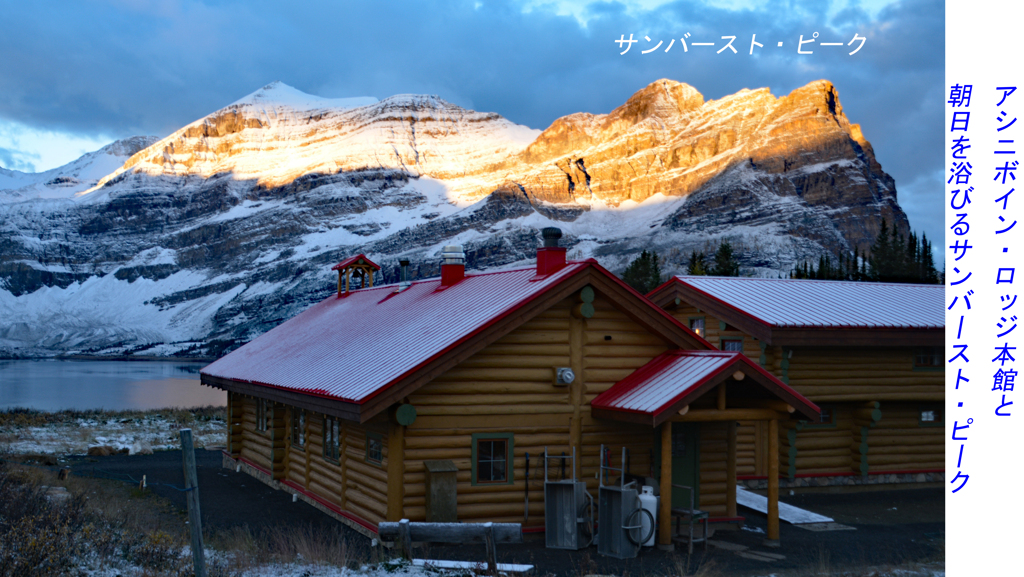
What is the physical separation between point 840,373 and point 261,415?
1588 cm

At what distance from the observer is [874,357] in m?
22.4

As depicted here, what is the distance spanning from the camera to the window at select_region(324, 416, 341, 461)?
1712 centimetres

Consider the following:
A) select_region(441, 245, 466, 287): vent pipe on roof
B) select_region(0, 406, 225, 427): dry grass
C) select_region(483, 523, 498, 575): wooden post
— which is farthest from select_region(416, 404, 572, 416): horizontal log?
select_region(0, 406, 225, 427): dry grass

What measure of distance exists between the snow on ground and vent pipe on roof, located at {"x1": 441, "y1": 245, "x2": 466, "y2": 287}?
15976 millimetres

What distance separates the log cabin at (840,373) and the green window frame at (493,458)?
351 inches

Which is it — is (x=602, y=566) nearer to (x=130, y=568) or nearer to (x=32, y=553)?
(x=130, y=568)

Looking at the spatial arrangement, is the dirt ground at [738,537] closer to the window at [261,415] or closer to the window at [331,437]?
the window at [331,437]

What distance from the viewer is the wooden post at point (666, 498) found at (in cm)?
1405

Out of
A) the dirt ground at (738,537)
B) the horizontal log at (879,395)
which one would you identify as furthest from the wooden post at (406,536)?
the horizontal log at (879,395)

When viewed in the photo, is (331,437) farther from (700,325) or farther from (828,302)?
(828,302)

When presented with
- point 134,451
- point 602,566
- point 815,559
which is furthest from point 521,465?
point 134,451

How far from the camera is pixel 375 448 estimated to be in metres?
15.1

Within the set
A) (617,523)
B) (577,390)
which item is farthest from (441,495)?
(577,390)

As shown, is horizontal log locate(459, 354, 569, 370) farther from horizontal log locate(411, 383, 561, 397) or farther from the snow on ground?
the snow on ground
